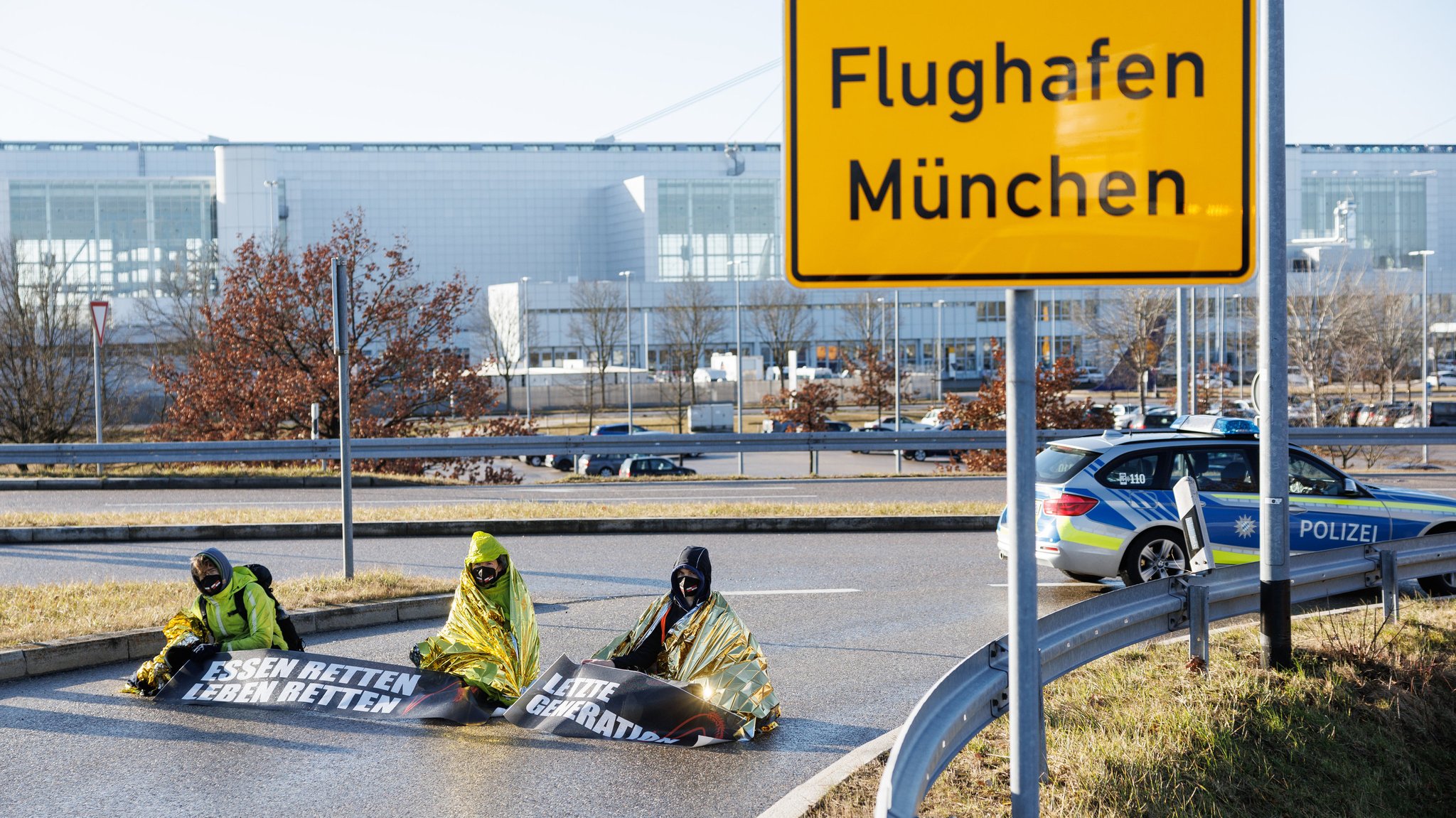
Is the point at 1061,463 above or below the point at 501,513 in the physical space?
above

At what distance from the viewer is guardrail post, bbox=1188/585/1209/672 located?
23.8ft

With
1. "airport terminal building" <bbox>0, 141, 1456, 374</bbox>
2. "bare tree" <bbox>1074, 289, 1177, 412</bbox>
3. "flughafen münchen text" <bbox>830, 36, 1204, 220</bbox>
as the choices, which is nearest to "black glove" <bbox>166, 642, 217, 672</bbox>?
"flughafen münchen text" <bbox>830, 36, 1204, 220</bbox>

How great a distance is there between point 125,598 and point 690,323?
6233cm

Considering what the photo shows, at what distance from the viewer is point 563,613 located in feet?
34.0

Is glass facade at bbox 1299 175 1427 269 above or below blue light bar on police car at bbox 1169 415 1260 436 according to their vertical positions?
→ above

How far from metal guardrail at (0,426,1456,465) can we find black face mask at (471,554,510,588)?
13240 mm

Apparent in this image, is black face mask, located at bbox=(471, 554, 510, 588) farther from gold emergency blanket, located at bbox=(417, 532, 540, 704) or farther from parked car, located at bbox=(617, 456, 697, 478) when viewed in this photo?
parked car, located at bbox=(617, 456, 697, 478)

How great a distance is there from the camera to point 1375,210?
99.2 metres

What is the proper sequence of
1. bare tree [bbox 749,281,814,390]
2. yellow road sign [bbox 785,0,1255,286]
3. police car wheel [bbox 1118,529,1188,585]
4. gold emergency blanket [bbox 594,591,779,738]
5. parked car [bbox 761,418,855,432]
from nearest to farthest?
yellow road sign [bbox 785,0,1255,286] → gold emergency blanket [bbox 594,591,779,738] → police car wheel [bbox 1118,529,1188,585] → parked car [bbox 761,418,855,432] → bare tree [bbox 749,281,814,390]

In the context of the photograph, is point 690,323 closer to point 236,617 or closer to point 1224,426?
point 1224,426

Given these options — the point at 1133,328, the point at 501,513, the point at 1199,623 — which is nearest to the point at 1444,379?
the point at 1133,328

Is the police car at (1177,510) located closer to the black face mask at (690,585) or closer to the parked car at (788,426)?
the black face mask at (690,585)

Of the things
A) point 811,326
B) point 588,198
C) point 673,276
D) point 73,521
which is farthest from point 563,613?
point 588,198

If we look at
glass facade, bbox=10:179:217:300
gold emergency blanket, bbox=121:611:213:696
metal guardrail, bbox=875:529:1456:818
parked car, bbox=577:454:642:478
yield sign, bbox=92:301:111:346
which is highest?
glass facade, bbox=10:179:217:300
